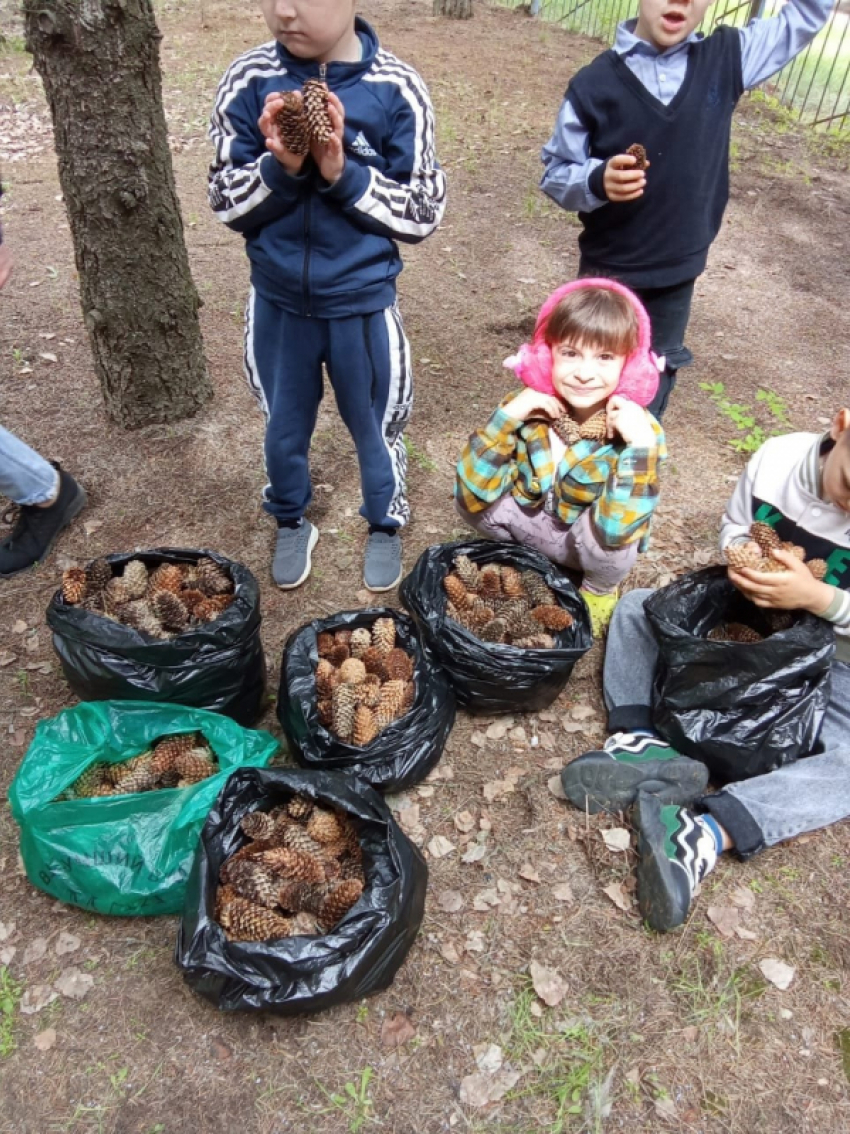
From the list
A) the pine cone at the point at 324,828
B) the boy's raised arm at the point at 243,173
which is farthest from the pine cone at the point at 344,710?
the boy's raised arm at the point at 243,173

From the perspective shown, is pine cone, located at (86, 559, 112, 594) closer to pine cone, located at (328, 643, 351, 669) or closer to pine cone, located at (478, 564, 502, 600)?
pine cone, located at (328, 643, 351, 669)

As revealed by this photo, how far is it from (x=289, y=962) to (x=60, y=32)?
3373 millimetres

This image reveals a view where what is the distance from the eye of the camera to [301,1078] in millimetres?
1902

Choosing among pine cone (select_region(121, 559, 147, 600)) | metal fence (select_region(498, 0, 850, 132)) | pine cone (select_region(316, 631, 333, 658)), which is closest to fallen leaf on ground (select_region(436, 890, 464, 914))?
pine cone (select_region(316, 631, 333, 658))

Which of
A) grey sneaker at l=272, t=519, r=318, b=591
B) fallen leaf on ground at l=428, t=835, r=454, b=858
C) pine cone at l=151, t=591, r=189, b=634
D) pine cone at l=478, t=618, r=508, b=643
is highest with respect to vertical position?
pine cone at l=151, t=591, r=189, b=634

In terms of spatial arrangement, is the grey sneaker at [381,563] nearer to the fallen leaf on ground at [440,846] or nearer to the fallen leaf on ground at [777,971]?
the fallen leaf on ground at [440,846]

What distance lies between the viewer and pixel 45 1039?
1.95 m

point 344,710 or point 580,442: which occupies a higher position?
point 580,442

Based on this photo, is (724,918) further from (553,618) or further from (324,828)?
(324,828)

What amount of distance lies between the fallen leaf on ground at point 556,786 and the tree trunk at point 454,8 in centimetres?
1315

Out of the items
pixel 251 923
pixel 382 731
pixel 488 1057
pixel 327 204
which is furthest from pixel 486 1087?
pixel 327 204

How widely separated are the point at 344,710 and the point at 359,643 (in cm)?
32

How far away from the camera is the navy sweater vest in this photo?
2697 millimetres

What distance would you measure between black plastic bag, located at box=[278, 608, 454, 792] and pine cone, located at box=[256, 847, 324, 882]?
0.33 m
